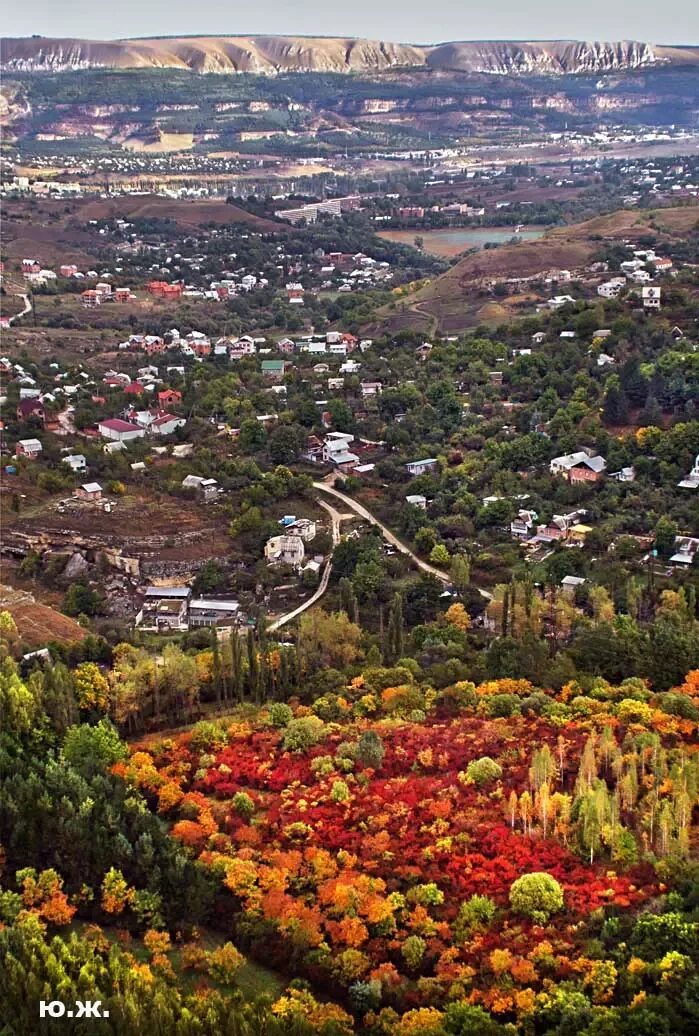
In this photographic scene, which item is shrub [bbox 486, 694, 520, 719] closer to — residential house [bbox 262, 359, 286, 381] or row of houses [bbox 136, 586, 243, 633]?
row of houses [bbox 136, 586, 243, 633]

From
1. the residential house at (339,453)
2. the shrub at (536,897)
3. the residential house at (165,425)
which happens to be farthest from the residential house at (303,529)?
the shrub at (536,897)

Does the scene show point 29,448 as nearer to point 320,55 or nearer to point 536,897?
point 536,897

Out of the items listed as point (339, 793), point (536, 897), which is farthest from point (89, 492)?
point (536, 897)

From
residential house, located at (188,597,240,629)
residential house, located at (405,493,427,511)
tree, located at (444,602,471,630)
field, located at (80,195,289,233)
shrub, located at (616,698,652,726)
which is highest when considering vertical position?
field, located at (80,195,289,233)

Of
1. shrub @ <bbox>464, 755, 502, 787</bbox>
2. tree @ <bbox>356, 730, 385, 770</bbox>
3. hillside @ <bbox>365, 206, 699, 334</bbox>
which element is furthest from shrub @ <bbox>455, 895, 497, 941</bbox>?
hillside @ <bbox>365, 206, 699, 334</bbox>

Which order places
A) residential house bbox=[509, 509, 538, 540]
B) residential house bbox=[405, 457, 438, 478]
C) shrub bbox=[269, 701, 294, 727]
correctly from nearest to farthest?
shrub bbox=[269, 701, 294, 727] < residential house bbox=[509, 509, 538, 540] < residential house bbox=[405, 457, 438, 478]

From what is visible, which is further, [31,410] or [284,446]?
[31,410]
